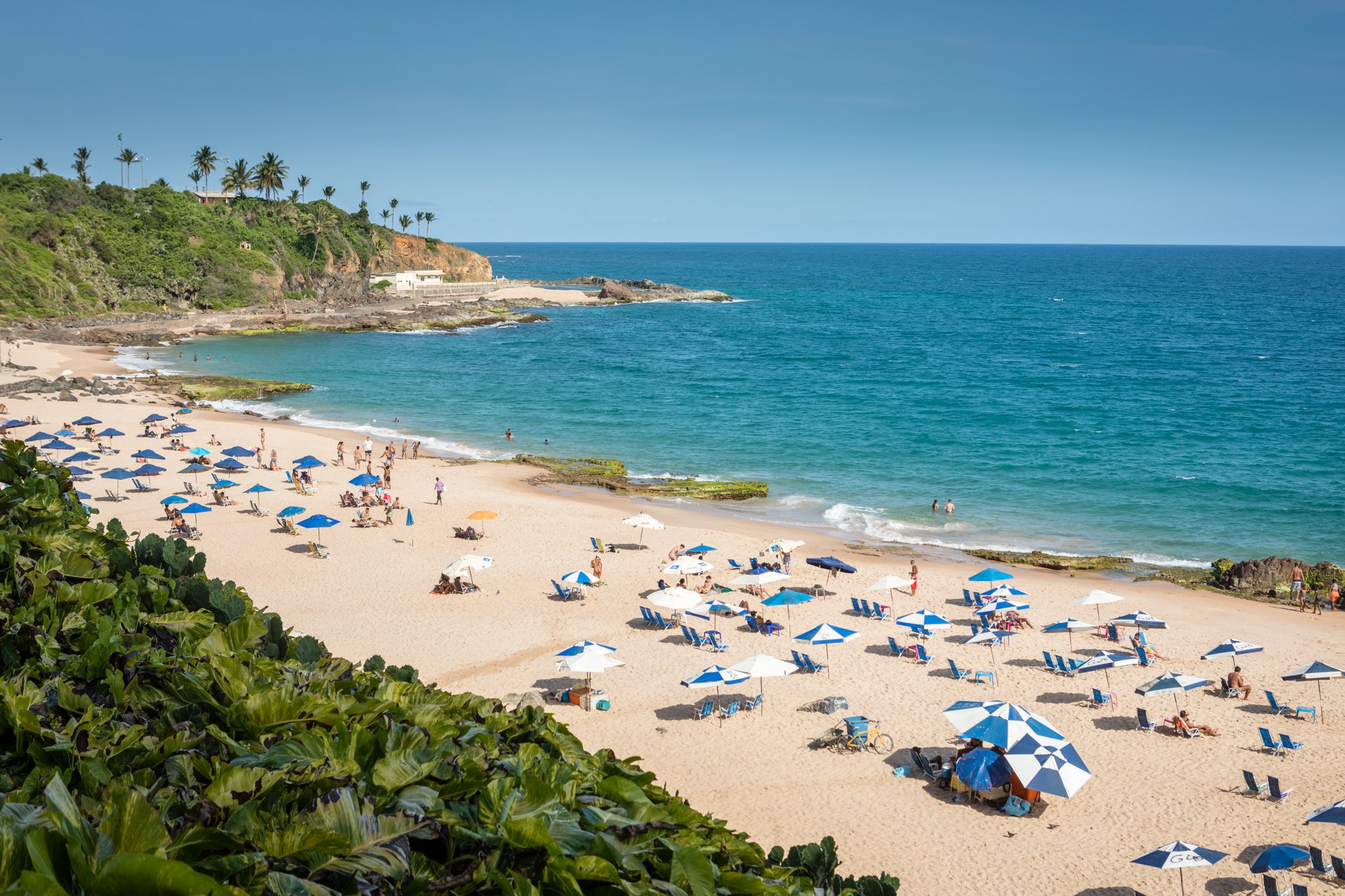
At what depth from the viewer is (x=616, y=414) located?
176ft

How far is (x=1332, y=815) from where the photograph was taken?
43.2ft

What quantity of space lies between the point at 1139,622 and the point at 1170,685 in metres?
4.91

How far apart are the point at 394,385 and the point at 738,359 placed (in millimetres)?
29291

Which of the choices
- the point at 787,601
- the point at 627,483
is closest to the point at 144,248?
the point at 627,483

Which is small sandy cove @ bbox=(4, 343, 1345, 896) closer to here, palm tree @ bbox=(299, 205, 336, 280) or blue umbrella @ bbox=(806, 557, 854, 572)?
blue umbrella @ bbox=(806, 557, 854, 572)

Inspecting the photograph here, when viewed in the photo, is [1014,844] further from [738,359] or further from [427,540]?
[738,359]

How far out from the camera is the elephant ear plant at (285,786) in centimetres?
304

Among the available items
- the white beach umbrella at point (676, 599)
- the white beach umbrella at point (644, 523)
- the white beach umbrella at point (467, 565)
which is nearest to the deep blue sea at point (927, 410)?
the white beach umbrella at point (644, 523)

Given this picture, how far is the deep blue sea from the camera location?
35.3m

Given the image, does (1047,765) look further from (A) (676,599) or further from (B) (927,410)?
(B) (927,410)

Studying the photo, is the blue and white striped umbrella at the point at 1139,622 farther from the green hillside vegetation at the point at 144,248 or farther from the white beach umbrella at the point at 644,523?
the green hillside vegetation at the point at 144,248

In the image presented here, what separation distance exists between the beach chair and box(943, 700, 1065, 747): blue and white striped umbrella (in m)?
3.42

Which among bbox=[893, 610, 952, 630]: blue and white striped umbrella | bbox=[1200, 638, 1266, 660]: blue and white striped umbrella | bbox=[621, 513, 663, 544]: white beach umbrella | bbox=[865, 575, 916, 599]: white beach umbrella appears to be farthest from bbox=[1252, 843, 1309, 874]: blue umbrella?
bbox=[621, 513, 663, 544]: white beach umbrella

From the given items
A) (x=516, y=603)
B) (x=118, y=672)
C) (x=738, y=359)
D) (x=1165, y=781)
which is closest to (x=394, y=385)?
(x=738, y=359)
